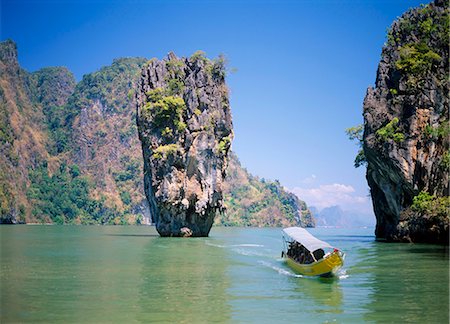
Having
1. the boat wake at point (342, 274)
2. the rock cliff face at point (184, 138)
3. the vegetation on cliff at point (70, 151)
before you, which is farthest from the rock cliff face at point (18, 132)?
the boat wake at point (342, 274)

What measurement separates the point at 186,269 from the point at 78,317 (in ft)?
36.5

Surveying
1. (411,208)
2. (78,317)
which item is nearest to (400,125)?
(411,208)

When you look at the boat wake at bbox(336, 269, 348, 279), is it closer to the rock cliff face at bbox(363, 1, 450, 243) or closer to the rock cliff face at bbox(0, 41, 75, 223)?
the rock cliff face at bbox(363, 1, 450, 243)

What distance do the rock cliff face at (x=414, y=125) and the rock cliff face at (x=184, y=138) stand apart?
15.4m

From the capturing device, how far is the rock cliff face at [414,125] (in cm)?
3788

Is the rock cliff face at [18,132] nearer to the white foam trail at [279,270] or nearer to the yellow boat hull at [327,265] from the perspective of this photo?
the white foam trail at [279,270]

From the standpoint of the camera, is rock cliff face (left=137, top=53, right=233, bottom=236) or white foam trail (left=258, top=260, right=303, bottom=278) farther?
rock cliff face (left=137, top=53, right=233, bottom=236)

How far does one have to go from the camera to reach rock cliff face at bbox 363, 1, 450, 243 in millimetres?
37875

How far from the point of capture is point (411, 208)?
39.9 meters

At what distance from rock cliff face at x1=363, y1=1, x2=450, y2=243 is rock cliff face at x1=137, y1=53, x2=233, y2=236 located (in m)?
15.4

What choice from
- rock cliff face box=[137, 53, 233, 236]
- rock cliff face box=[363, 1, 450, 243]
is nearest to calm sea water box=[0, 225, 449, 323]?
rock cliff face box=[363, 1, 450, 243]

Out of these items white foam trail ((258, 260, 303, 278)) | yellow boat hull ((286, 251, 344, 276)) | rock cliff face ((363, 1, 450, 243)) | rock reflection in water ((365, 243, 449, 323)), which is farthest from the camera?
rock cliff face ((363, 1, 450, 243))

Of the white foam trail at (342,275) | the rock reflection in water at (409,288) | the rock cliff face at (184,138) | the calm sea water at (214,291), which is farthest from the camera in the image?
the rock cliff face at (184,138)

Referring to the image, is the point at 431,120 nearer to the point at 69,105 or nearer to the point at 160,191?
the point at 160,191
